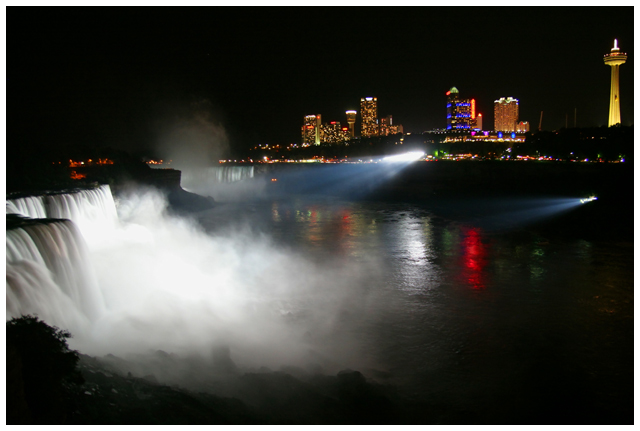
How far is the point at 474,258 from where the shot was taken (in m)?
21.9

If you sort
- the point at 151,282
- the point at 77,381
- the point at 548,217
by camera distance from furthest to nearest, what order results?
the point at 548,217 → the point at 151,282 → the point at 77,381

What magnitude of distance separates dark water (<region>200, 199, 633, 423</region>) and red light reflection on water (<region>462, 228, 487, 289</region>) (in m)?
0.06

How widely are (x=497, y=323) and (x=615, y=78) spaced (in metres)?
115

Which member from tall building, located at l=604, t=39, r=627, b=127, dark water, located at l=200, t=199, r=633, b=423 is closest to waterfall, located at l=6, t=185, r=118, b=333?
dark water, located at l=200, t=199, r=633, b=423

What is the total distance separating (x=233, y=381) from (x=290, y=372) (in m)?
1.33

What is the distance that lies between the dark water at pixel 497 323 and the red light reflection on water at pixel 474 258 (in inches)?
2.5

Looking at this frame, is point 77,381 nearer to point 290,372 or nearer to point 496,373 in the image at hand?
point 290,372

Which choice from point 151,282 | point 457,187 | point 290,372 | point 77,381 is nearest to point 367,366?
point 290,372

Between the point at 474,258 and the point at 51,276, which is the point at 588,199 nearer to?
the point at 474,258

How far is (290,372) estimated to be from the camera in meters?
9.52

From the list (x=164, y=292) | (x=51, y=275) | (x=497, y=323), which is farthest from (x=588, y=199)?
(x=51, y=275)

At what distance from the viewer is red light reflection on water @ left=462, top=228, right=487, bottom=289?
58.1ft

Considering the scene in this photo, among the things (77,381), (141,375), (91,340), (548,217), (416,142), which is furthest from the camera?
(416,142)

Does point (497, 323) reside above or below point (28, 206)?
below
